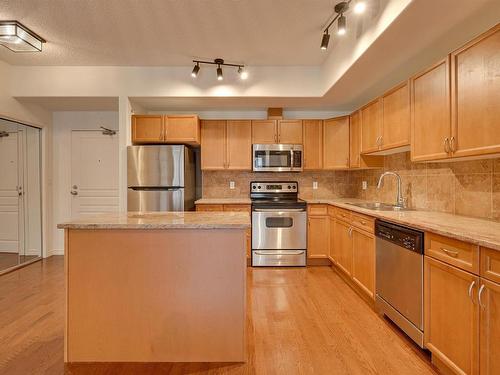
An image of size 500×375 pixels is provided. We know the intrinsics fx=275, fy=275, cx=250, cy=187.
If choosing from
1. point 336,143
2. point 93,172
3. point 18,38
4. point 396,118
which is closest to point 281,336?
point 396,118

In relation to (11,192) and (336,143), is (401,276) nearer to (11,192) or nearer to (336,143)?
(336,143)

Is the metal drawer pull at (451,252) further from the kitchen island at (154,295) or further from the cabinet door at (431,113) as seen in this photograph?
the kitchen island at (154,295)

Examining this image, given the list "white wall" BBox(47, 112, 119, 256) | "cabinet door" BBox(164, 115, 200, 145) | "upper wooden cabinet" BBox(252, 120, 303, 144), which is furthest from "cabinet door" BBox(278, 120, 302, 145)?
"white wall" BBox(47, 112, 119, 256)

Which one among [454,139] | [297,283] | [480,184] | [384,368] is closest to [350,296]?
[297,283]

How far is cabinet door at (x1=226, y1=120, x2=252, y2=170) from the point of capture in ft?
13.1

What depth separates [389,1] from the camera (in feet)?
6.41

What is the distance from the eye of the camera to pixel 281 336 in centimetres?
207

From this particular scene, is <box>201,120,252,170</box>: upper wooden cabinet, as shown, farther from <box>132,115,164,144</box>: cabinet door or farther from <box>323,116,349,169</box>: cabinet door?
<box>323,116,349,169</box>: cabinet door

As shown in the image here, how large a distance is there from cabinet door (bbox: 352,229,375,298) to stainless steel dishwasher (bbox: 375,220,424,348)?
100mm

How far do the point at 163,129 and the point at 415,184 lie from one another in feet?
10.1

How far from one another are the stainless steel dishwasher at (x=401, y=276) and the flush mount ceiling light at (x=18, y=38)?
373 cm

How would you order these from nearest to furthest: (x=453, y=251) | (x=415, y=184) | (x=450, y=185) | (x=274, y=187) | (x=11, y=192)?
(x=453, y=251) < (x=450, y=185) < (x=415, y=184) < (x=11, y=192) < (x=274, y=187)

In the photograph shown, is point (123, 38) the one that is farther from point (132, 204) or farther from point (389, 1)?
point (389, 1)

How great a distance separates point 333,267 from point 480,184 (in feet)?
6.69
